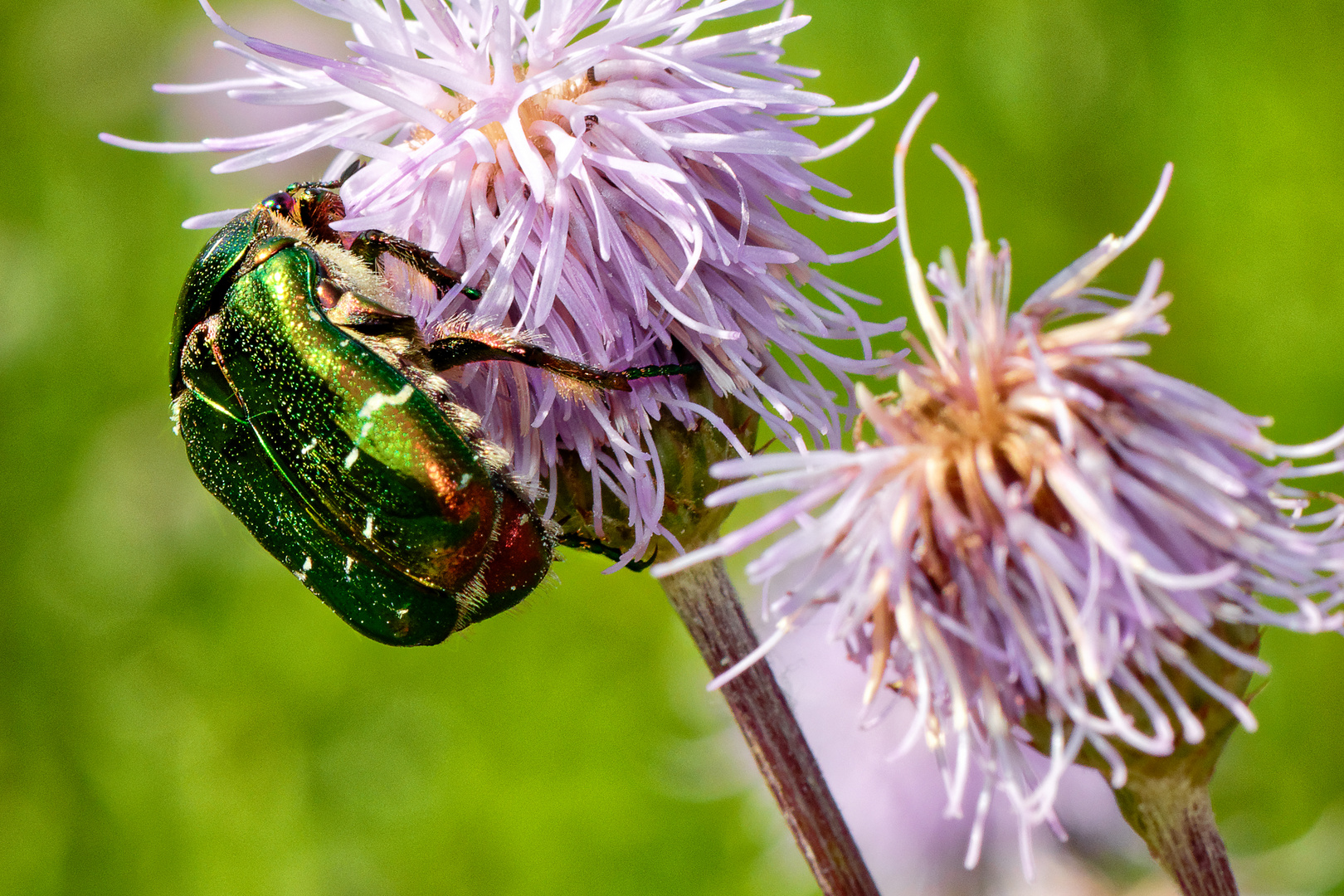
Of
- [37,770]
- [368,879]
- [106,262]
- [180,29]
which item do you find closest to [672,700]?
[368,879]

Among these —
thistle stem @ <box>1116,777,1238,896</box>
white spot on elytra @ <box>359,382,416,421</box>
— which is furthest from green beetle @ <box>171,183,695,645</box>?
thistle stem @ <box>1116,777,1238,896</box>

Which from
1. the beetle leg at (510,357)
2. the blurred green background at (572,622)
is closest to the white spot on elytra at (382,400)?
the beetle leg at (510,357)

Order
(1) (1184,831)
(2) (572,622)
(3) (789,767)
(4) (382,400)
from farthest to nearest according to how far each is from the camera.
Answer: (2) (572,622) < (3) (789,767) < (4) (382,400) < (1) (1184,831)

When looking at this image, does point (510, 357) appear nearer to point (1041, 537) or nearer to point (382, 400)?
point (382, 400)

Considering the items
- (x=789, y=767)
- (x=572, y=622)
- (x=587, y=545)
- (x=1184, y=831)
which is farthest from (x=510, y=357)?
(x=572, y=622)

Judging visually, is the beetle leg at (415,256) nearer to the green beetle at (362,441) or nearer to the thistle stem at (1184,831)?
the green beetle at (362,441)
